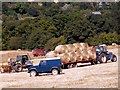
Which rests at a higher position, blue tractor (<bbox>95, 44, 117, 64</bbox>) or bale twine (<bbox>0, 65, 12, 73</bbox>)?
blue tractor (<bbox>95, 44, 117, 64</bbox>)

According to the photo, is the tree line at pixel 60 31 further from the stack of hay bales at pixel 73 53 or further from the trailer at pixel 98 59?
the stack of hay bales at pixel 73 53

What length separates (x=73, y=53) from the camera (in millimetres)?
15094

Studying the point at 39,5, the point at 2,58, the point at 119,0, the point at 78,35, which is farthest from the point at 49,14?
the point at 2,58

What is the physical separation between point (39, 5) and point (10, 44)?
2455cm

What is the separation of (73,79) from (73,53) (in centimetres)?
308

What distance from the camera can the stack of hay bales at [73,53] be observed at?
14807 mm

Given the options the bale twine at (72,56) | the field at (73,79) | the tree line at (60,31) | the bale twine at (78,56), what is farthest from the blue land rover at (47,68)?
the tree line at (60,31)

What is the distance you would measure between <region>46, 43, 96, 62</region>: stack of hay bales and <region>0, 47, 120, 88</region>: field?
2.22ft

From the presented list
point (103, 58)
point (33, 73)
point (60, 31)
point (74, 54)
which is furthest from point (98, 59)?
point (60, 31)

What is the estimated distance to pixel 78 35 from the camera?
29.7 m

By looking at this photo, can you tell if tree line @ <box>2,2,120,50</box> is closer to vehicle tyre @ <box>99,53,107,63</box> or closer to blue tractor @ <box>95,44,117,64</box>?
blue tractor @ <box>95,44,117,64</box>

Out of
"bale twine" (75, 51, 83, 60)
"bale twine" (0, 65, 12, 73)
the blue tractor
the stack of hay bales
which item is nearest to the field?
the stack of hay bales

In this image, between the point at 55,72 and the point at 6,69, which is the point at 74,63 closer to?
the point at 55,72

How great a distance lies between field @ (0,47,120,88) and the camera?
1127 cm
